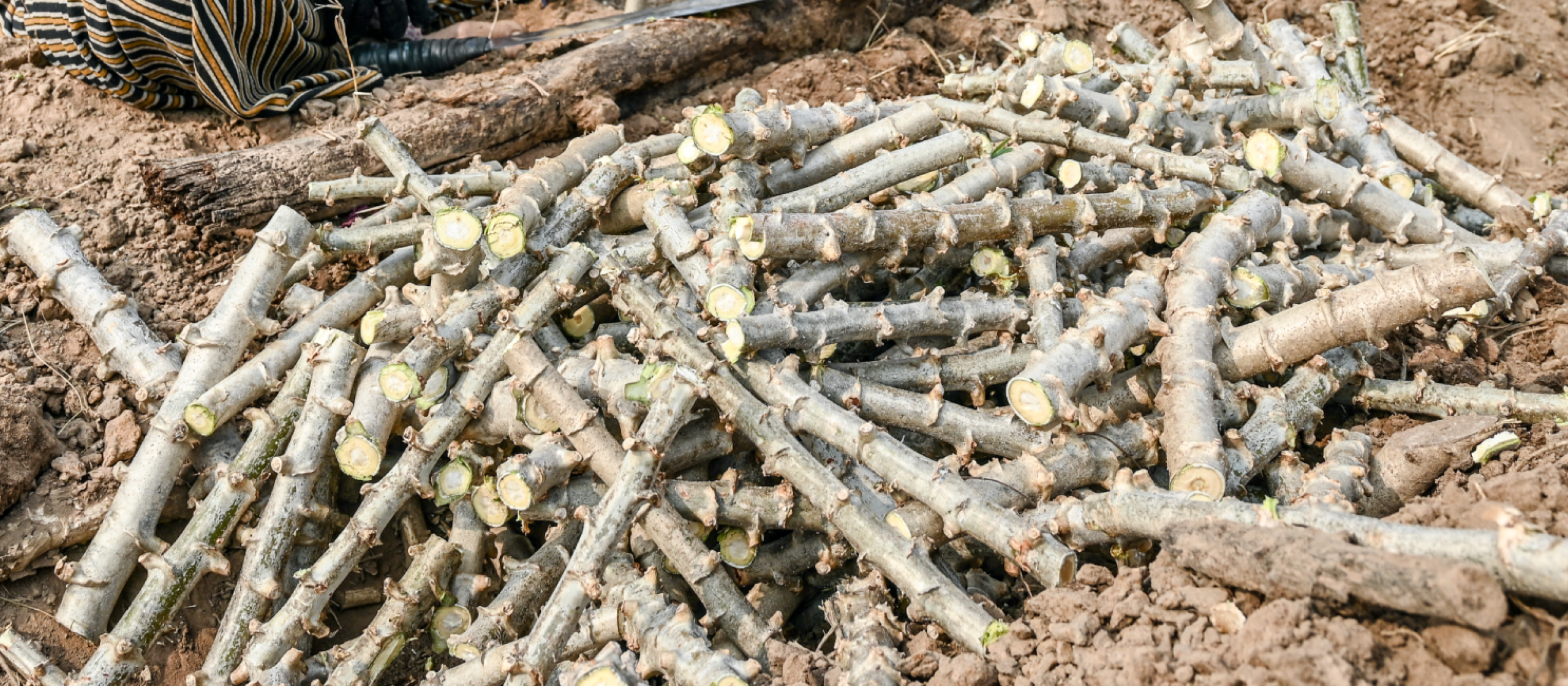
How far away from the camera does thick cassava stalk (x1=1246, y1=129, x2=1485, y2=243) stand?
321 centimetres

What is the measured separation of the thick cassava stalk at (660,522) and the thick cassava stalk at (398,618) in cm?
26

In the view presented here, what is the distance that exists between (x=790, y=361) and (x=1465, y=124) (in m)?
4.16

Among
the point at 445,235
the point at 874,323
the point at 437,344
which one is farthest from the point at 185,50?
the point at 874,323

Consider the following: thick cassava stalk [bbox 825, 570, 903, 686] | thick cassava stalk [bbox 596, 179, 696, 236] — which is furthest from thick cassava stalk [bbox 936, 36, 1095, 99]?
thick cassava stalk [bbox 825, 570, 903, 686]

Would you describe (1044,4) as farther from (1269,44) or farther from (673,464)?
(673,464)

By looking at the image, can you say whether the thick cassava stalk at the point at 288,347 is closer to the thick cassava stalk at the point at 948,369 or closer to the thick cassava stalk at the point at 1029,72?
the thick cassava stalk at the point at 948,369

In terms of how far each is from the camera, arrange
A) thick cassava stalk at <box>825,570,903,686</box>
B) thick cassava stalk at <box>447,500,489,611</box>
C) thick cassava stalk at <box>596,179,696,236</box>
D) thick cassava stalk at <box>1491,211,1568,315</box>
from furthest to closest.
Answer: thick cassava stalk at <box>1491,211,1568,315</box> → thick cassava stalk at <box>596,179,696,236</box> → thick cassava stalk at <box>447,500,489,611</box> → thick cassava stalk at <box>825,570,903,686</box>

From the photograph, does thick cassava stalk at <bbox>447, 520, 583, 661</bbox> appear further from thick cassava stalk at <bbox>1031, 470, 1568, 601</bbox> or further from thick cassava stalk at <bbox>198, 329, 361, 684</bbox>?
thick cassava stalk at <bbox>1031, 470, 1568, 601</bbox>

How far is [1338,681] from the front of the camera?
162 cm

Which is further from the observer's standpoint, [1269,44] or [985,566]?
[1269,44]

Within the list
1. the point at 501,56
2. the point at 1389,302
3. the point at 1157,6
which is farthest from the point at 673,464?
the point at 1157,6

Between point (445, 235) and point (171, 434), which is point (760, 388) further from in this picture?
point (171, 434)

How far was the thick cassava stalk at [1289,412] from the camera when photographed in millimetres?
2523

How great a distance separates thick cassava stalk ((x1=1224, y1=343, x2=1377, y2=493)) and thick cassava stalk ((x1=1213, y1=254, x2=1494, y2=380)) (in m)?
0.08
